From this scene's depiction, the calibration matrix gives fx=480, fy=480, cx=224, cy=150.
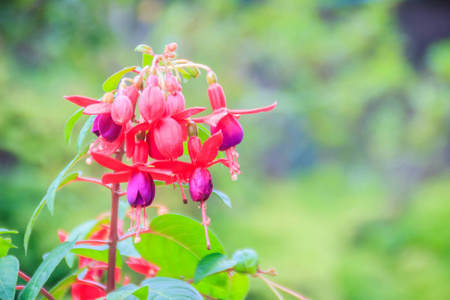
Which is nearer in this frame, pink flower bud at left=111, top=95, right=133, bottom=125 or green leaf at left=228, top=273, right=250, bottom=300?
pink flower bud at left=111, top=95, right=133, bottom=125

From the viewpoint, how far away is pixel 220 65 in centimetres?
199

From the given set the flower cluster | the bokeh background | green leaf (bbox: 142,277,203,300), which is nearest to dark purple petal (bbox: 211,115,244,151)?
the flower cluster

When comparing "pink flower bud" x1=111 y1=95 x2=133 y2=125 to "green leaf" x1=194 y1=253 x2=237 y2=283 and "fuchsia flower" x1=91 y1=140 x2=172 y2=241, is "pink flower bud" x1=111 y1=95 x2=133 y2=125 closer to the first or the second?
"fuchsia flower" x1=91 y1=140 x2=172 y2=241

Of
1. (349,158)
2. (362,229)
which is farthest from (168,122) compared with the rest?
(349,158)

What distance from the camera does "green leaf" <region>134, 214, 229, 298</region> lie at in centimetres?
38

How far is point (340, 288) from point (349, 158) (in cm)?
107

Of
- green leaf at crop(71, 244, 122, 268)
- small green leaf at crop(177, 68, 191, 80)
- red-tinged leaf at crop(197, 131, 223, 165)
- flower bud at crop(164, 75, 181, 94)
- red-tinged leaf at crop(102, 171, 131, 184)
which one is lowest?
green leaf at crop(71, 244, 122, 268)

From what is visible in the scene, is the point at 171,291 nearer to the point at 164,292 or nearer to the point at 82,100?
the point at 164,292

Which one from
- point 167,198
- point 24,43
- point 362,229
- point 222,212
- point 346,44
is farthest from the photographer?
point 346,44

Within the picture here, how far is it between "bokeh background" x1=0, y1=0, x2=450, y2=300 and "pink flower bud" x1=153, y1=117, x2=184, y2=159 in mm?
816

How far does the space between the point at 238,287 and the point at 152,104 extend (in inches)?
8.2

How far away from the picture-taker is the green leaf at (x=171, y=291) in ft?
1.05

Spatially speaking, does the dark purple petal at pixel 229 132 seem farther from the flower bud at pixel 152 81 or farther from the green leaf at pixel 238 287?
the green leaf at pixel 238 287

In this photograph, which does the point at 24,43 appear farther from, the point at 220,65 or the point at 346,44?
the point at 346,44
